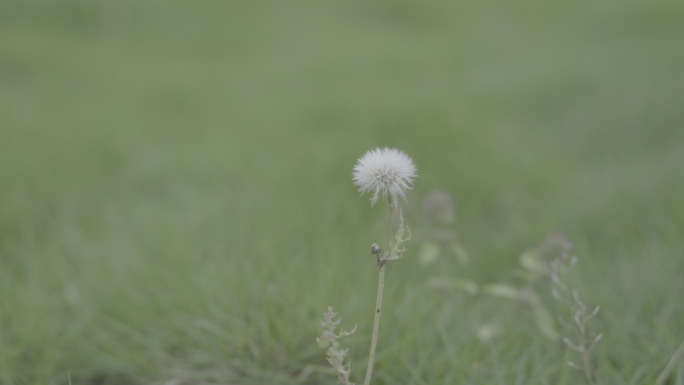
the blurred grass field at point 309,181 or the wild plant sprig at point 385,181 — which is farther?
the blurred grass field at point 309,181

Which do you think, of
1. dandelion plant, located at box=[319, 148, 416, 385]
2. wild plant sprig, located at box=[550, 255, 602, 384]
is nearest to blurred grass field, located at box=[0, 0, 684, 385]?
wild plant sprig, located at box=[550, 255, 602, 384]

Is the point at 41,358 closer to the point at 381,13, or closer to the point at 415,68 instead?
the point at 415,68

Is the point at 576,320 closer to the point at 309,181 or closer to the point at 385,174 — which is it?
the point at 385,174

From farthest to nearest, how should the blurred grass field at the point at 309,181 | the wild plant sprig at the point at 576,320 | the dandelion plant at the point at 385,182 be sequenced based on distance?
the blurred grass field at the point at 309,181 → the wild plant sprig at the point at 576,320 → the dandelion plant at the point at 385,182

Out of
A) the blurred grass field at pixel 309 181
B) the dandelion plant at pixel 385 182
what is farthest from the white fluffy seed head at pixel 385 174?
the blurred grass field at pixel 309 181

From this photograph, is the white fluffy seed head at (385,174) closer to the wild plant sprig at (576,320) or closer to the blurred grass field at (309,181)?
the wild plant sprig at (576,320)

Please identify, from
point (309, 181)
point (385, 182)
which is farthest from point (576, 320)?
point (309, 181)

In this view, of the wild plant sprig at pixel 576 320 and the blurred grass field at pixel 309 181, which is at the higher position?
the blurred grass field at pixel 309 181

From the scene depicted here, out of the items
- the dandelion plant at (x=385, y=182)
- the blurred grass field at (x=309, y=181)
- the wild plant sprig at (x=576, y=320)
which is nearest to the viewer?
the dandelion plant at (x=385, y=182)
